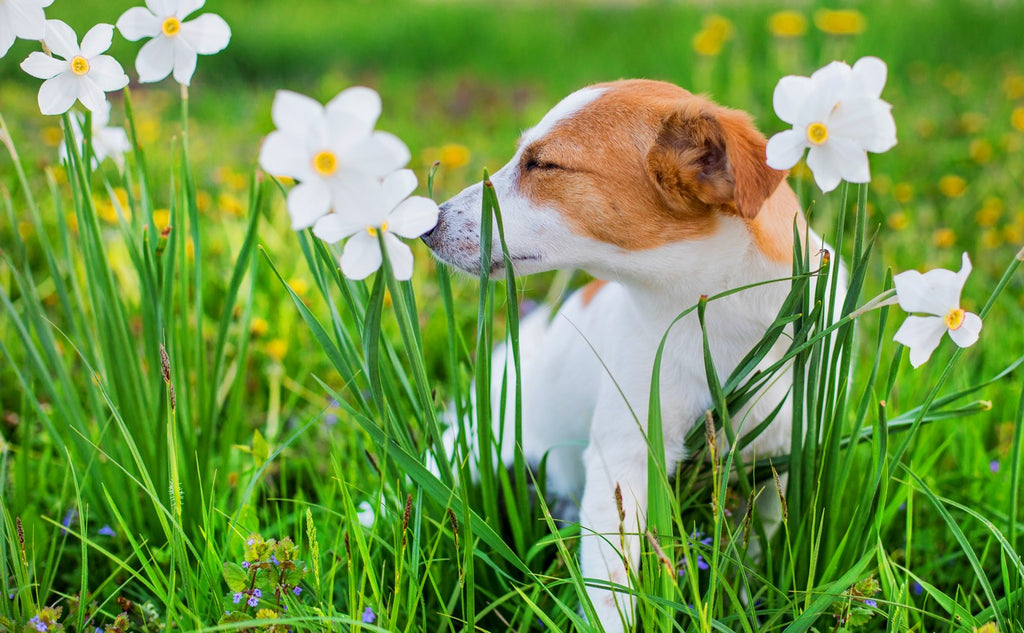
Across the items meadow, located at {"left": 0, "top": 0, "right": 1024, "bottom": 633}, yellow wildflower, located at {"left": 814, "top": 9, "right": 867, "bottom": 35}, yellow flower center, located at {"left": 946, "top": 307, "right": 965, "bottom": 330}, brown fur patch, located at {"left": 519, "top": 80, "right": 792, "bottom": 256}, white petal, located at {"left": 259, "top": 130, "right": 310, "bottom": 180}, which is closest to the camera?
white petal, located at {"left": 259, "top": 130, "right": 310, "bottom": 180}

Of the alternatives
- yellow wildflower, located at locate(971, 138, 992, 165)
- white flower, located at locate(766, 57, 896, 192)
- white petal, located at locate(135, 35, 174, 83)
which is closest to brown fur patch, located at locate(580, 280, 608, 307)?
white flower, located at locate(766, 57, 896, 192)

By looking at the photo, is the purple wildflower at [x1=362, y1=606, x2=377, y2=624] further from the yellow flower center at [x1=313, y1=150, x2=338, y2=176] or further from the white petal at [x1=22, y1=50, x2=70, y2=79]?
the white petal at [x1=22, y1=50, x2=70, y2=79]

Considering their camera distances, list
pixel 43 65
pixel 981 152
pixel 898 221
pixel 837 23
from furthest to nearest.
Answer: pixel 837 23 < pixel 981 152 < pixel 898 221 < pixel 43 65

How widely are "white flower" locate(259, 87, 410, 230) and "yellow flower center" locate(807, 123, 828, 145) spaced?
514 mm

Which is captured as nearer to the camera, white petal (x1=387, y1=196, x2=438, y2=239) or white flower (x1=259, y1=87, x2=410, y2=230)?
white flower (x1=259, y1=87, x2=410, y2=230)

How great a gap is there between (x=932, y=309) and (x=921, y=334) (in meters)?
0.04

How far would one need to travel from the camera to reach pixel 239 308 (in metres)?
2.71

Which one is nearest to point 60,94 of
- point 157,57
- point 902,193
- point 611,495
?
point 157,57

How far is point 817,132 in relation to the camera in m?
1.09

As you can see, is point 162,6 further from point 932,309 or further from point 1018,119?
Result: point 1018,119

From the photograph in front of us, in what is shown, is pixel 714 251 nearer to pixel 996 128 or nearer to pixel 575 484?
pixel 575 484

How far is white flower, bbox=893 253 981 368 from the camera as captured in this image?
116 centimetres

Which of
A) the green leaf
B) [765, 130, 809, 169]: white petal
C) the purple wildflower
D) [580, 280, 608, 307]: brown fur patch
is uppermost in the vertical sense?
[765, 130, 809, 169]: white petal

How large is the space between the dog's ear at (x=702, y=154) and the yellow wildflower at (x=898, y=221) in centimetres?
183
